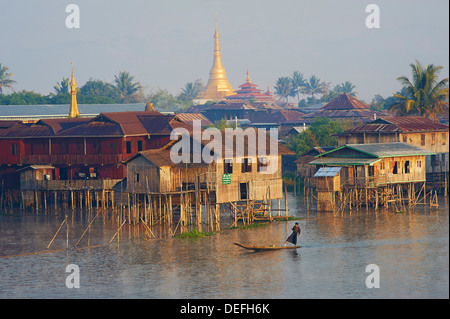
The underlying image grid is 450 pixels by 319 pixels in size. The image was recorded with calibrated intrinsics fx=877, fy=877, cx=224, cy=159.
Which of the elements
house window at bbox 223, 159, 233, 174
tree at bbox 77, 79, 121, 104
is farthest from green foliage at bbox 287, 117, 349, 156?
tree at bbox 77, 79, 121, 104

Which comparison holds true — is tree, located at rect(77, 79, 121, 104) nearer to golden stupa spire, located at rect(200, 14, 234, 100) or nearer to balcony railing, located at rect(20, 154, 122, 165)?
golden stupa spire, located at rect(200, 14, 234, 100)

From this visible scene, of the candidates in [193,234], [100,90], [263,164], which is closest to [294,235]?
[193,234]

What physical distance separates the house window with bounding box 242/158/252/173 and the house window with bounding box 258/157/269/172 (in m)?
0.75

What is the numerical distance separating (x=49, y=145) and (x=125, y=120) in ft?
20.8

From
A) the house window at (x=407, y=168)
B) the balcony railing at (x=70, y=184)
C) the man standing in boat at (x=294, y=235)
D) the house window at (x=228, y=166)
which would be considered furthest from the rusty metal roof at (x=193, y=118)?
the man standing in boat at (x=294, y=235)

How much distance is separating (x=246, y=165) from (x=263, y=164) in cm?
136

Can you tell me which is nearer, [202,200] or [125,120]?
[202,200]

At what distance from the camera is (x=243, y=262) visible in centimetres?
4428

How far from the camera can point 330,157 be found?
64312 mm

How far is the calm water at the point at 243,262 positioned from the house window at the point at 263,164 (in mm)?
3625
